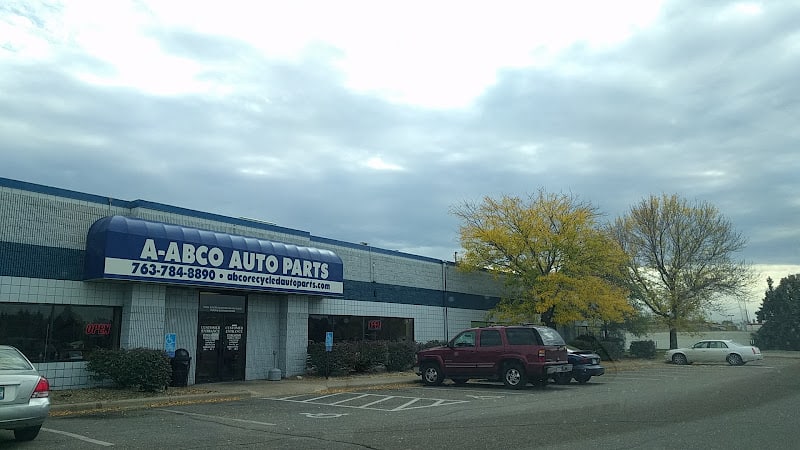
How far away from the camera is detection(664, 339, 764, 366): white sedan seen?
1353 inches

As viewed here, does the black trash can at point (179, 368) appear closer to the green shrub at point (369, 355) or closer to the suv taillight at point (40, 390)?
the green shrub at point (369, 355)

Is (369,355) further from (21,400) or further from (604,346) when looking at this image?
(604,346)

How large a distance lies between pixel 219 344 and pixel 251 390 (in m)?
2.86

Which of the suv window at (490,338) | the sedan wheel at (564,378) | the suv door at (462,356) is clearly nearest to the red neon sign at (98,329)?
the suv door at (462,356)

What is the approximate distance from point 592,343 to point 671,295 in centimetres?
795

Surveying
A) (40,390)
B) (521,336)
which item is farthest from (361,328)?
(40,390)

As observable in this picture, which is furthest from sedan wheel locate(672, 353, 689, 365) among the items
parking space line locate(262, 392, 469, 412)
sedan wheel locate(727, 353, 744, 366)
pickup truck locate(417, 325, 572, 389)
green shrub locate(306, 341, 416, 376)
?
parking space line locate(262, 392, 469, 412)

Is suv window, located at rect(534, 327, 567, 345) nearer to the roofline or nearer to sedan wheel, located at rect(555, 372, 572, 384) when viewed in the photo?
sedan wheel, located at rect(555, 372, 572, 384)

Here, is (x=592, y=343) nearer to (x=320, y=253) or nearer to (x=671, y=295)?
(x=671, y=295)

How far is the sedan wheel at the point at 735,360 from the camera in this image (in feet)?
112

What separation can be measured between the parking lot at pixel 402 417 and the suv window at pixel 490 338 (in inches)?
56.9

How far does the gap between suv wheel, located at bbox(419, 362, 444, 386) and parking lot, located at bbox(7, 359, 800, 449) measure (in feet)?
5.40

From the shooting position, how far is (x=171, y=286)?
61.8 ft

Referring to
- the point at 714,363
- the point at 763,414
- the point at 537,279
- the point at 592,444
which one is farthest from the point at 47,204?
the point at 714,363
